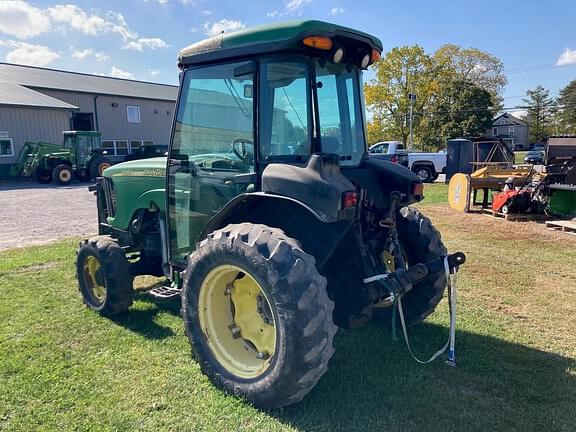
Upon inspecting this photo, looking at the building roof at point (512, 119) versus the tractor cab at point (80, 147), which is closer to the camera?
the tractor cab at point (80, 147)

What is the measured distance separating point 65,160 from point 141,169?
60.9ft

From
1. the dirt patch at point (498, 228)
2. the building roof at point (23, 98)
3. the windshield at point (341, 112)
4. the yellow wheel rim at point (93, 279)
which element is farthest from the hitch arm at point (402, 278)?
the building roof at point (23, 98)

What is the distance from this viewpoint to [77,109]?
84.1 feet

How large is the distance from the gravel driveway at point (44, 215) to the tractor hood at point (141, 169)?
4.45 meters

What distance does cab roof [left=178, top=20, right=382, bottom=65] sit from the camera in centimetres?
278

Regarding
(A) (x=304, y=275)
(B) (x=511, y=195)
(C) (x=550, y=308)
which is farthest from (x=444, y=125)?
(A) (x=304, y=275)

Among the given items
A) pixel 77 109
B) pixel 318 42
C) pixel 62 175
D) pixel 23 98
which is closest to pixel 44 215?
pixel 62 175

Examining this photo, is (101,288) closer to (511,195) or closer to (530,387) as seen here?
(530,387)

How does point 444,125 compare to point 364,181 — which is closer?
point 364,181

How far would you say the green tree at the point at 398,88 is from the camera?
138ft

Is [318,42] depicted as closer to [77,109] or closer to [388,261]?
[388,261]

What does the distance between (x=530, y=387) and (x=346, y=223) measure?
1757mm

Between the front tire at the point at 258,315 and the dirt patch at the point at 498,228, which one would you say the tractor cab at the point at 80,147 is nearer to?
the dirt patch at the point at 498,228

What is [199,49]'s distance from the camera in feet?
11.0
